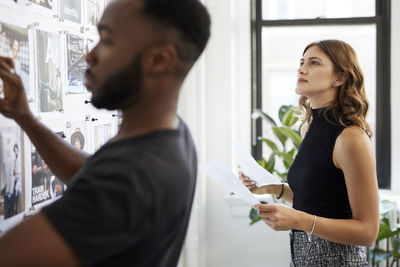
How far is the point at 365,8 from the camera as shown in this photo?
3.13 m

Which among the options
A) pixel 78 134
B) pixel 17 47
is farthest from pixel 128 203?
pixel 78 134

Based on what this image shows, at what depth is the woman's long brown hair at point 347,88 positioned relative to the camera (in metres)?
1.61

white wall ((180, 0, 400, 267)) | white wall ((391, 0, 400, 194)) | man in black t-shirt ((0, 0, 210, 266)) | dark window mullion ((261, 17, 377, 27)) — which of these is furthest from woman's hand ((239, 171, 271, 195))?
dark window mullion ((261, 17, 377, 27))

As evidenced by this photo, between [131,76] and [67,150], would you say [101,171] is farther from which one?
[67,150]

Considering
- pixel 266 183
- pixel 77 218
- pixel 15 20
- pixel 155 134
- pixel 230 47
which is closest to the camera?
pixel 77 218

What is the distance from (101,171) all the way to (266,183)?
102 cm

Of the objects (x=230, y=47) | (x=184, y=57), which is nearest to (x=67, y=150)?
(x=184, y=57)

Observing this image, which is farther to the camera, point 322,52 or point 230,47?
point 230,47

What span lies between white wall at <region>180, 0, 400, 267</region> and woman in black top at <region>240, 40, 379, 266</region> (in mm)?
1188

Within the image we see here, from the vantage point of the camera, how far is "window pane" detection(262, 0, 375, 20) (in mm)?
3133

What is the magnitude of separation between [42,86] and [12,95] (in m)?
0.20

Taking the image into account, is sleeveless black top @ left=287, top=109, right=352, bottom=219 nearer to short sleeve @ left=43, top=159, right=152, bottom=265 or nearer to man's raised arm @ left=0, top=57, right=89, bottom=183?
man's raised arm @ left=0, top=57, right=89, bottom=183

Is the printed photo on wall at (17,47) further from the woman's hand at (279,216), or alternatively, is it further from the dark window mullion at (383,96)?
the dark window mullion at (383,96)

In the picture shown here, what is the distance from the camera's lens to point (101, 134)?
164cm
